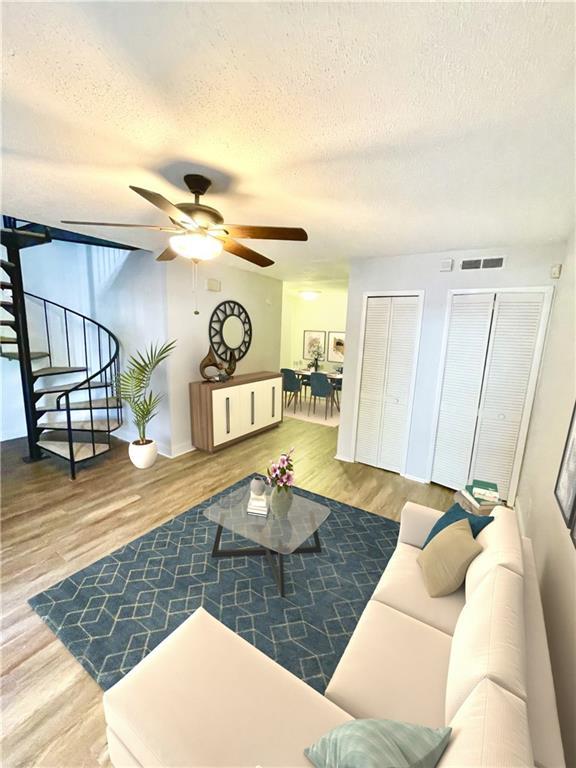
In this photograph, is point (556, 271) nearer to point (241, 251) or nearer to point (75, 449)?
point (241, 251)

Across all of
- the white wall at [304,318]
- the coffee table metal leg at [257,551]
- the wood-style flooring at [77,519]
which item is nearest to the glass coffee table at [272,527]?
the coffee table metal leg at [257,551]

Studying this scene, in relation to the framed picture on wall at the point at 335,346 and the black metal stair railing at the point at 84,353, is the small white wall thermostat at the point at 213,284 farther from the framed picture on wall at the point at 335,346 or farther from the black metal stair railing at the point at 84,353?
the framed picture on wall at the point at 335,346

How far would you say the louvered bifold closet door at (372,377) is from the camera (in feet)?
12.2

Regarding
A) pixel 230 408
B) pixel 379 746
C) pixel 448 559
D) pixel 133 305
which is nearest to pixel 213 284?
pixel 133 305

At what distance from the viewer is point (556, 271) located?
2707 mm

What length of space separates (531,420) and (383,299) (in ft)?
6.33

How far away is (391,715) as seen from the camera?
1040 millimetres

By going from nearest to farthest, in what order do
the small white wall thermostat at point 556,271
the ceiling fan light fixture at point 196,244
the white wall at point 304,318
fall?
the ceiling fan light fixture at point 196,244, the small white wall thermostat at point 556,271, the white wall at point 304,318

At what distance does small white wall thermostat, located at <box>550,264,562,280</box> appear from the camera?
8.84 feet

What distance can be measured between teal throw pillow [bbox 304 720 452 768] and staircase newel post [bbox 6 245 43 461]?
4.23 m

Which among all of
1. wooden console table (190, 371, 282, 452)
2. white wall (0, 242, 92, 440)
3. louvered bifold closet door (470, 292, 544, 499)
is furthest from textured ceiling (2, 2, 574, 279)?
white wall (0, 242, 92, 440)

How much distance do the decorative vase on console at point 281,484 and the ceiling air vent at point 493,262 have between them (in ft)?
8.83

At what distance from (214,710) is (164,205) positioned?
215cm

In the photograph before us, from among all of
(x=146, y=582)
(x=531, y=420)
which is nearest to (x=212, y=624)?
(x=146, y=582)
